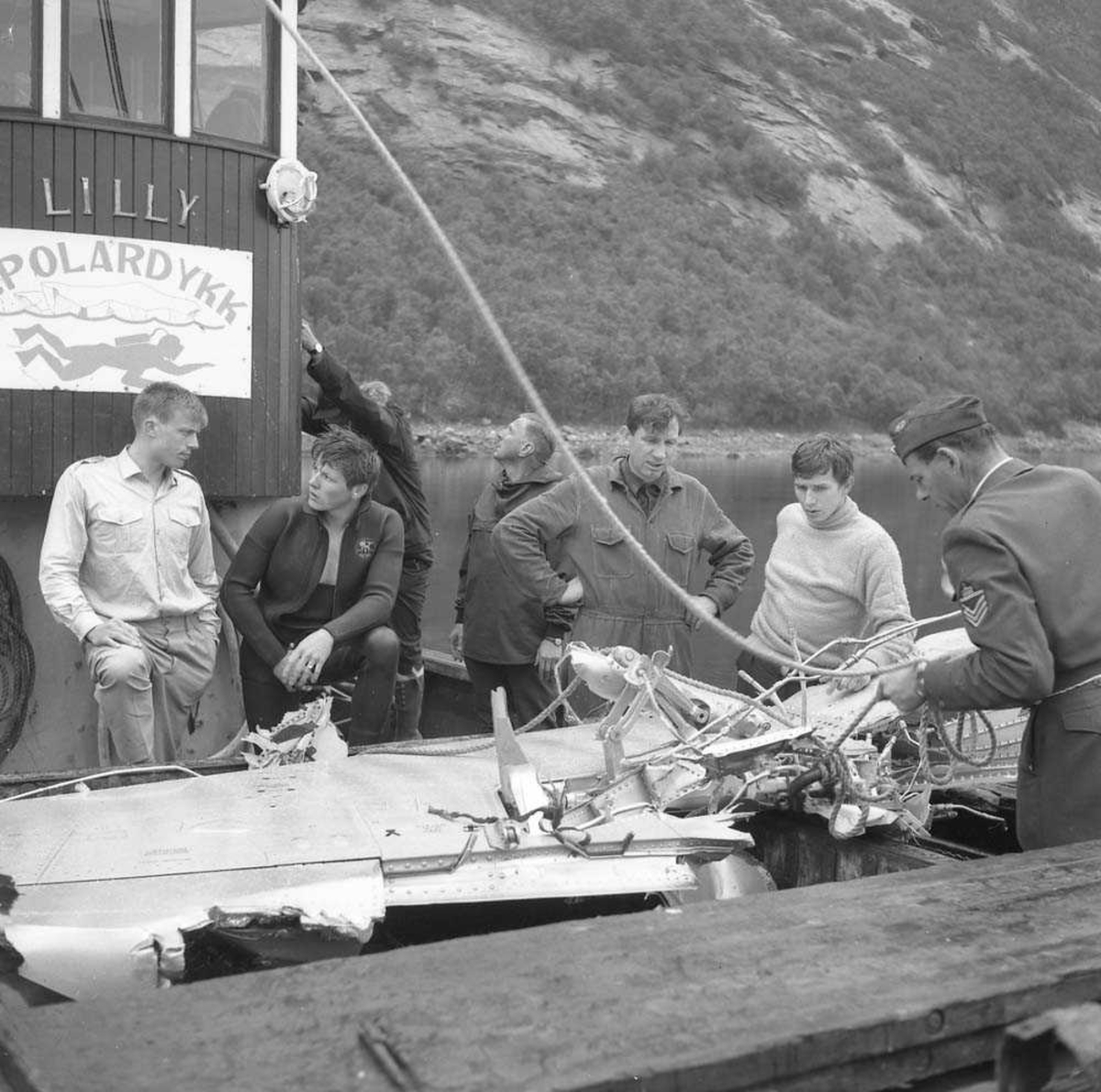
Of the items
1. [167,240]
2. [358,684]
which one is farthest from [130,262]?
[358,684]

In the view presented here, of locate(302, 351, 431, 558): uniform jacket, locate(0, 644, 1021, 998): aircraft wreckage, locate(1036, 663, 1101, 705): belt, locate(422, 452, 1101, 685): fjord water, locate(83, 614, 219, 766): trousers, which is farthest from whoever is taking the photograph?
locate(422, 452, 1101, 685): fjord water

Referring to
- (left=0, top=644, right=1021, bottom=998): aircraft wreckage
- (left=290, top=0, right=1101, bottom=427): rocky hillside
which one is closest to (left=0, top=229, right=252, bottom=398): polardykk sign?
(left=0, top=644, right=1021, bottom=998): aircraft wreckage

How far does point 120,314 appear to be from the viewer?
6.45 meters

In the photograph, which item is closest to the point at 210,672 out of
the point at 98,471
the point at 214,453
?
the point at 98,471

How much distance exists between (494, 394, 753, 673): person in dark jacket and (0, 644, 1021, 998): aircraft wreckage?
1.12 metres

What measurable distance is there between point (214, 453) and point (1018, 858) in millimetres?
4338

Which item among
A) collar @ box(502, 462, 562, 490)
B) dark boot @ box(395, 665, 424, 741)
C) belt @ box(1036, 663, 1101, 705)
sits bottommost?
dark boot @ box(395, 665, 424, 741)

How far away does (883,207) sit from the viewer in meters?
91.8

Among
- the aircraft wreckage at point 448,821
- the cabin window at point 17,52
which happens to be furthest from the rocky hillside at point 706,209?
the aircraft wreckage at point 448,821

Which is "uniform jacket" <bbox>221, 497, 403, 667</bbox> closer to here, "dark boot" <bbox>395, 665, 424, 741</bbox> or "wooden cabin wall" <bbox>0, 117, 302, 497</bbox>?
"wooden cabin wall" <bbox>0, 117, 302, 497</bbox>

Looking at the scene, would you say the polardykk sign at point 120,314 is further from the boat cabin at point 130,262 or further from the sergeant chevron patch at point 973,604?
the sergeant chevron patch at point 973,604

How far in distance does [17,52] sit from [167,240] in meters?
0.95

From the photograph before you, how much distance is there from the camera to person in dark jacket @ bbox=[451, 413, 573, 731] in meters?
6.47

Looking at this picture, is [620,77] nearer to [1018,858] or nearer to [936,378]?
[936,378]
